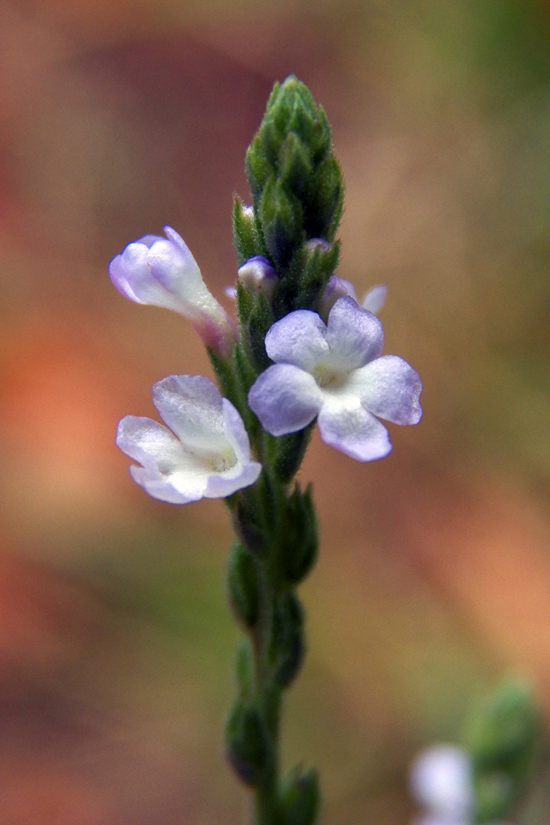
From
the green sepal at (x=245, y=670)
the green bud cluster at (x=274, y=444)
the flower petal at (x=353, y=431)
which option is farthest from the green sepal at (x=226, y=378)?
the green sepal at (x=245, y=670)

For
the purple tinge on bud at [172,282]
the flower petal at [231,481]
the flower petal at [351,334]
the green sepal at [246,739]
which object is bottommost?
the green sepal at [246,739]

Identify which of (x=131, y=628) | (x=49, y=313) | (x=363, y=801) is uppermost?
(x=49, y=313)

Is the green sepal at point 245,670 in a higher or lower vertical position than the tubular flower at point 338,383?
lower

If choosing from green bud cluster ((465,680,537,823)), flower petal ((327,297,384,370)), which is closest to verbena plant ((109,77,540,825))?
flower petal ((327,297,384,370))

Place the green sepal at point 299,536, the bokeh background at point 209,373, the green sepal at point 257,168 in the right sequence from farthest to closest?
the bokeh background at point 209,373 < the green sepal at point 299,536 < the green sepal at point 257,168

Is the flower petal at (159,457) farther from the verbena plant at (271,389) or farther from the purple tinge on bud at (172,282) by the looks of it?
the purple tinge on bud at (172,282)

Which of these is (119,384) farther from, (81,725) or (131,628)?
(81,725)

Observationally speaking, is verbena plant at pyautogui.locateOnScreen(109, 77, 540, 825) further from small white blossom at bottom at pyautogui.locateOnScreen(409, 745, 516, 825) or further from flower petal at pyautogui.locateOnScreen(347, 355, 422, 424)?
small white blossom at bottom at pyautogui.locateOnScreen(409, 745, 516, 825)

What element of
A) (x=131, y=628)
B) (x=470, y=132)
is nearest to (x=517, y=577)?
(x=131, y=628)
